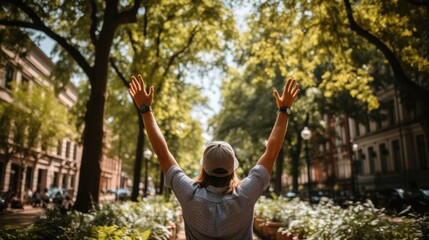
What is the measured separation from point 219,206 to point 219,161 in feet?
0.92

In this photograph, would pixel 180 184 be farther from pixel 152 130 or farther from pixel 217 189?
pixel 152 130

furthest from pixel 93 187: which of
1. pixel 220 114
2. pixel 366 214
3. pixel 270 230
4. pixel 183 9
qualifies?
pixel 220 114

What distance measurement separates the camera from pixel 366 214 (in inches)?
276

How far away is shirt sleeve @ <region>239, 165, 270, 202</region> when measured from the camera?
225 cm

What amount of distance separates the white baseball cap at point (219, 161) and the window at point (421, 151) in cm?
3640

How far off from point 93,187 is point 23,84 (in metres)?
24.3

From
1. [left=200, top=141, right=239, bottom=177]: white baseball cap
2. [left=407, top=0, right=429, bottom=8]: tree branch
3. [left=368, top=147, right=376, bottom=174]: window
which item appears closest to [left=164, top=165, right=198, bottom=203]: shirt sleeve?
[left=200, top=141, right=239, bottom=177]: white baseball cap

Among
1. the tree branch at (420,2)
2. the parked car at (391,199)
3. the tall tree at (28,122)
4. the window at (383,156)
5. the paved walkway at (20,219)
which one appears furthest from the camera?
the window at (383,156)

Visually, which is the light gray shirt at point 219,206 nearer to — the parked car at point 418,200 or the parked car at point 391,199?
the parked car at point 418,200

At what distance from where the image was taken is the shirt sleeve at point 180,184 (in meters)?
2.28

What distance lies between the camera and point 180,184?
2326mm

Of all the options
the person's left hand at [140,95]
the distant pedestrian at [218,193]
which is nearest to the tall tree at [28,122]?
the person's left hand at [140,95]

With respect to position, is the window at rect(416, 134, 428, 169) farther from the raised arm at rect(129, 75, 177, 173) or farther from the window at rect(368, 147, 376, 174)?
the raised arm at rect(129, 75, 177, 173)

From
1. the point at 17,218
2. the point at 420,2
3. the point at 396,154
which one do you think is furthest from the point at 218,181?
the point at 396,154
